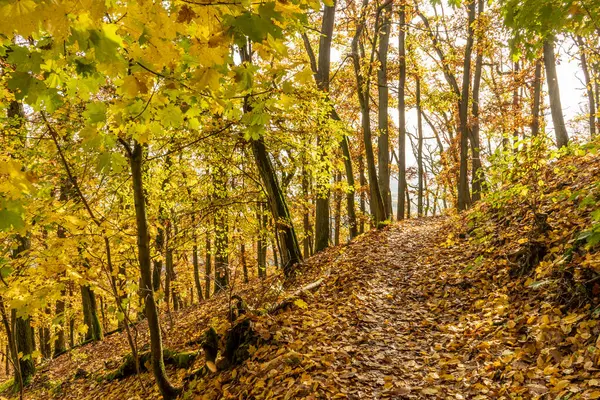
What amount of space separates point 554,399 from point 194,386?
3.77 meters

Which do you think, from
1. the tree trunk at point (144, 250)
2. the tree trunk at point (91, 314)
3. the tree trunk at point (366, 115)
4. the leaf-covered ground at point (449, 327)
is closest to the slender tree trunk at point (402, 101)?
the tree trunk at point (366, 115)

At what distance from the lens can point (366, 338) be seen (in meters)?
4.71

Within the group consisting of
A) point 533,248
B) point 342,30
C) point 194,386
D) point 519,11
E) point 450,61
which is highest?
point 342,30

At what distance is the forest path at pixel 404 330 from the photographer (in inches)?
145

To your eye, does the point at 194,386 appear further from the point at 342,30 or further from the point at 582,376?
the point at 342,30

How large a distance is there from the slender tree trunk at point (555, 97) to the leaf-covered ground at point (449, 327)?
7.95 ft

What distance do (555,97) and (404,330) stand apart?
8486mm

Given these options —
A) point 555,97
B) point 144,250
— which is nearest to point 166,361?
point 144,250

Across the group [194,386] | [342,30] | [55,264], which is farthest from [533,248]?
[342,30]

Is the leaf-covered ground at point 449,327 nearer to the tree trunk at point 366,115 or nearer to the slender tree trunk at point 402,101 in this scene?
the tree trunk at point 366,115

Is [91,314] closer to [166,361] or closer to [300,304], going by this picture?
[166,361]

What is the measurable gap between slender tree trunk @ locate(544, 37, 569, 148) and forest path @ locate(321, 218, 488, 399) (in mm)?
4708

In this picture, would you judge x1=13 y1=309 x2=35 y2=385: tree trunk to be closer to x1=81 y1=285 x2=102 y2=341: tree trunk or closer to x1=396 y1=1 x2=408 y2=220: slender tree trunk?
x1=81 y1=285 x2=102 y2=341: tree trunk

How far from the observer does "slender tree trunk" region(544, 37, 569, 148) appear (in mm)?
9719
